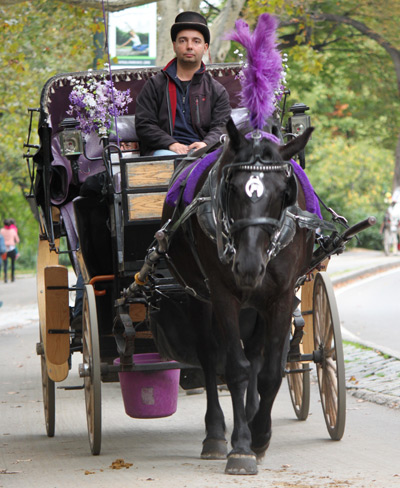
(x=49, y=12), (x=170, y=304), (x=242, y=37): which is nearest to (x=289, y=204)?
(x=242, y=37)

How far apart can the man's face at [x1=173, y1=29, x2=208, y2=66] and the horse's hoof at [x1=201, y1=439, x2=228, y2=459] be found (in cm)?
279

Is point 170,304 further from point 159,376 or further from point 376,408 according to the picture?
point 376,408

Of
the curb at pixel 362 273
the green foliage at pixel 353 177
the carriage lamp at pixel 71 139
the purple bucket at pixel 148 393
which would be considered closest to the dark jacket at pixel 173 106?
the carriage lamp at pixel 71 139

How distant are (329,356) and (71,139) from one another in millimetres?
2472

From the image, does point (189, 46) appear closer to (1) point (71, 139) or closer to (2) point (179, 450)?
(1) point (71, 139)

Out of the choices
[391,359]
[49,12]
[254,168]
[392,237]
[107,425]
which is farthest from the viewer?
[392,237]

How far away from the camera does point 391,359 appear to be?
1108 centimetres

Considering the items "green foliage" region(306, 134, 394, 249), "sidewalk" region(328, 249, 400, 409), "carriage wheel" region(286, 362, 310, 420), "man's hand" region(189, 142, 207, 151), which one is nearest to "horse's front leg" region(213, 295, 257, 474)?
"man's hand" region(189, 142, 207, 151)

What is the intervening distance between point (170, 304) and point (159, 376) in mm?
560

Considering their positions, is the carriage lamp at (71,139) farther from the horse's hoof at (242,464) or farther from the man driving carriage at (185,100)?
the horse's hoof at (242,464)

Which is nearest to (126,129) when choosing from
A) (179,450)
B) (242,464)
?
(179,450)

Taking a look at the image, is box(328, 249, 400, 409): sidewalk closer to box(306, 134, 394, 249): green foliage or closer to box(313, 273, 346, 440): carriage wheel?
box(313, 273, 346, 440): carriage wheel

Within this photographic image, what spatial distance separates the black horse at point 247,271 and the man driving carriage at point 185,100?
951mm

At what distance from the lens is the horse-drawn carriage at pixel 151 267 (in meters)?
6.07
